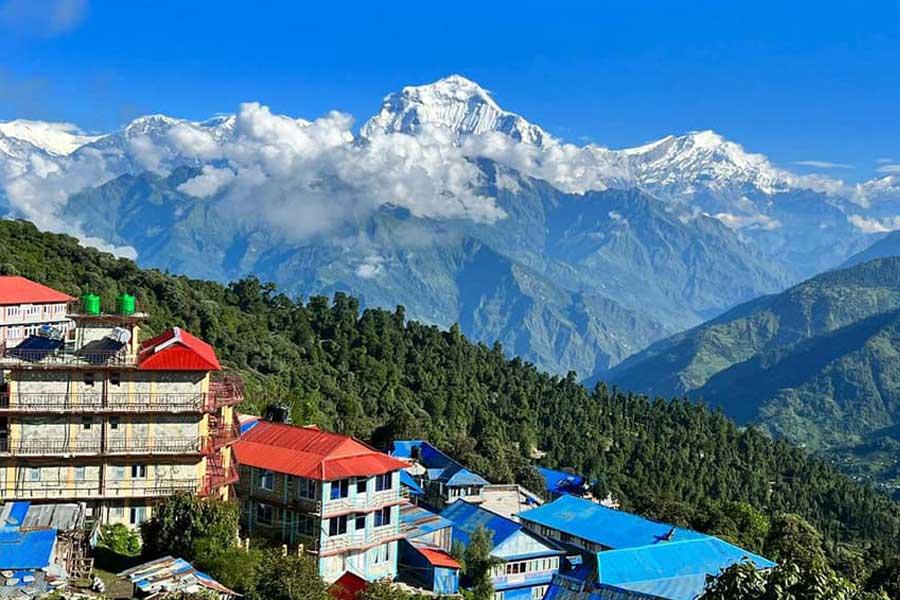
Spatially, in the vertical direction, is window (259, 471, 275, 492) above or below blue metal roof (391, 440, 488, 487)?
above

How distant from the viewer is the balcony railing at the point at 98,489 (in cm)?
4891

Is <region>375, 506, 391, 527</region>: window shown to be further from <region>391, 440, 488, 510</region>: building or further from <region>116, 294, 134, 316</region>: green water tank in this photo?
<region>391, 440, 488, 510</region>: building

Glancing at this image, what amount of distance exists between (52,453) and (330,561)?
1577 cm

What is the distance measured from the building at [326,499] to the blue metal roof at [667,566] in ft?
45.9

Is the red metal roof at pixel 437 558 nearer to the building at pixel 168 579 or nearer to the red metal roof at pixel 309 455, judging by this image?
the red metal roof at pixel 309 455

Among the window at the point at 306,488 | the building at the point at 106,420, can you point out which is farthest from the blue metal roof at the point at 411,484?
the building at the point at 106,420

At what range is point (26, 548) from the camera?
40.7m

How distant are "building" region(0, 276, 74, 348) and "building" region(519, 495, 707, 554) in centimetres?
4707

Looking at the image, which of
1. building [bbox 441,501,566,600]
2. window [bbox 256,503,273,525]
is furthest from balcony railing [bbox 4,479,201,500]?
building [bbox 441,501,566,600]

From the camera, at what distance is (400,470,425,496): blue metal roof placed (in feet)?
266

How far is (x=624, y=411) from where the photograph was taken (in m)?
174

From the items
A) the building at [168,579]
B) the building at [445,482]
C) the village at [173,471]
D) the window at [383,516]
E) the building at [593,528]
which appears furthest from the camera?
the building at [445,482]

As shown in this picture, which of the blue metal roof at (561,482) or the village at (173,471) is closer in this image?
the village at (173,471)

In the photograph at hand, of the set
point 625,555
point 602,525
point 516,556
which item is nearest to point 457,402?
point 602,525
